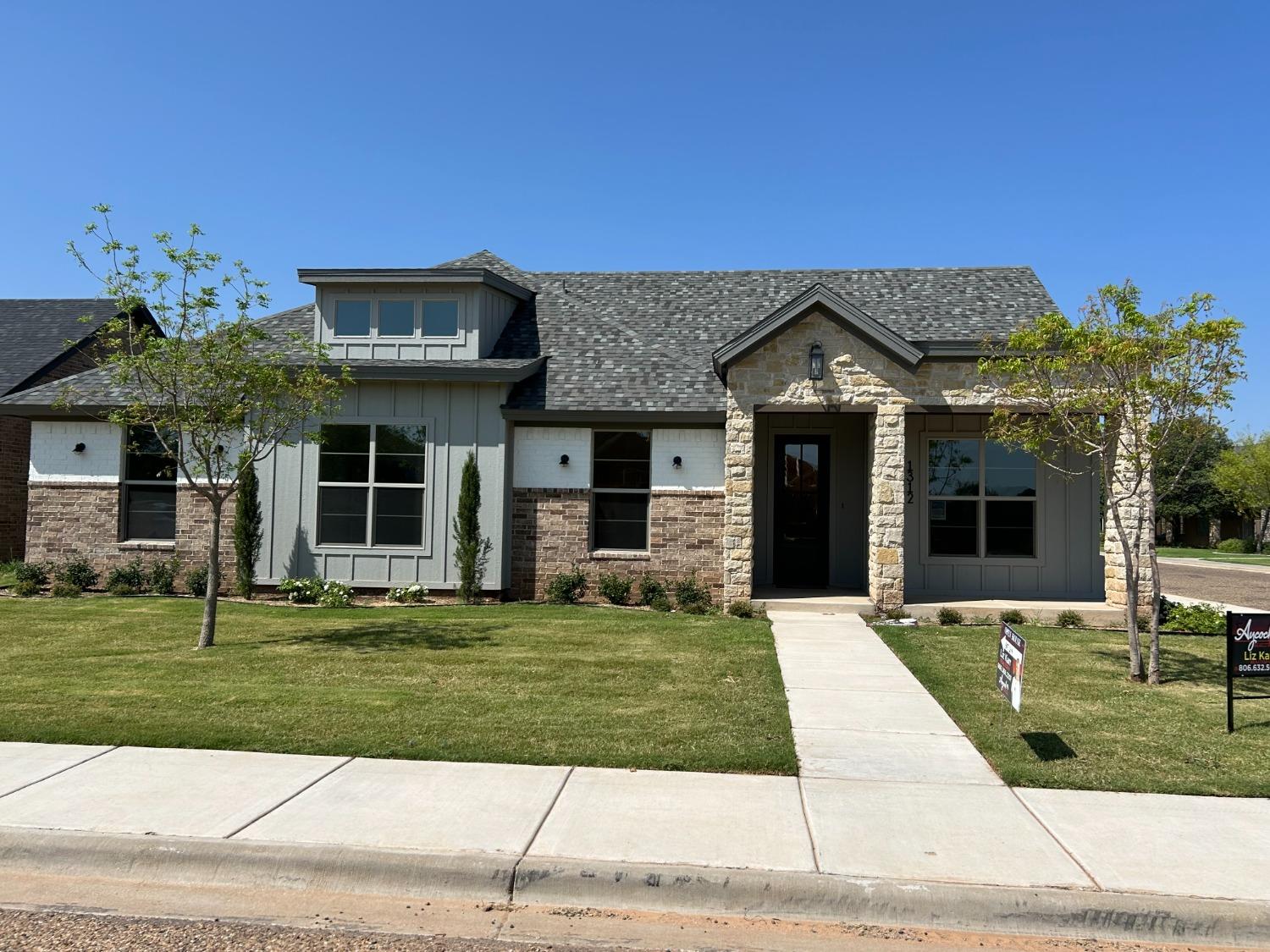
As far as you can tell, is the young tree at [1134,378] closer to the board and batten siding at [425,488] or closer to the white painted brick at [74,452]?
the board and batten siding at [425,488]

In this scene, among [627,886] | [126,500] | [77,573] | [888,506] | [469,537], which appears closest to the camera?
[627,886]

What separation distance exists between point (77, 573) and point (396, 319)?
22.5ft

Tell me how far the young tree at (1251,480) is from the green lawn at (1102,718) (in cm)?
3681

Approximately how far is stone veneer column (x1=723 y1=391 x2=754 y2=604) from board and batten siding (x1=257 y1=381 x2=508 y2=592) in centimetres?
370

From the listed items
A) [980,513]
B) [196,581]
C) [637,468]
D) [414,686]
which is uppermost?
[637,468]

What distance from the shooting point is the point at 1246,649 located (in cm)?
689

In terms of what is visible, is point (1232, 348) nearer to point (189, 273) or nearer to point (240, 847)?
point (240, 847)

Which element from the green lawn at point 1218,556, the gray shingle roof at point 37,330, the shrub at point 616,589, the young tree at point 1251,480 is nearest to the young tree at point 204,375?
the shrub at point 616,589

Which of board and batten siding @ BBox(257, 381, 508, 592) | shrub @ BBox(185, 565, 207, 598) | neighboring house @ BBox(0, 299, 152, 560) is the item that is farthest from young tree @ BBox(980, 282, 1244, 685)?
neighboring house @ BBox(0, 299, 152, 560)

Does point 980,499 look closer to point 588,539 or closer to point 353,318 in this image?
point 588,539

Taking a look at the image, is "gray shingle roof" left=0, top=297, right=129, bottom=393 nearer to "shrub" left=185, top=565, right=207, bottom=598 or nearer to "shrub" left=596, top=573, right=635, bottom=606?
"shrub" left=185, top=565, right=207, bottom=598

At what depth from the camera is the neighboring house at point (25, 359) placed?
1920 cm

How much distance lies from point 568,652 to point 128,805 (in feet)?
17.1

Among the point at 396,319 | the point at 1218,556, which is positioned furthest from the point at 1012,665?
the point at 1218,556
